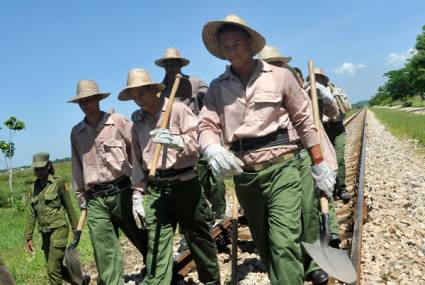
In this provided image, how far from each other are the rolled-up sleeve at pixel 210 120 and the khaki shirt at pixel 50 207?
2.98 meters

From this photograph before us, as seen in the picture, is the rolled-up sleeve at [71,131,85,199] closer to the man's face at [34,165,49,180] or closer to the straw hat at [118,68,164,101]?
the man's face at [34,165,49,180]

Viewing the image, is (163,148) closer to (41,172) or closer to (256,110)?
(256,110)

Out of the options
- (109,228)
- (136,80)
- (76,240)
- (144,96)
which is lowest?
(76,240)

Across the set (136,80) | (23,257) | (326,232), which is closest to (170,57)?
(136,80)

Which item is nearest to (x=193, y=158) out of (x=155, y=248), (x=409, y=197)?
(x=155, y=248)

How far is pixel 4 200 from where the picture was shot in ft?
69.7

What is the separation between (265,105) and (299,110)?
28cm

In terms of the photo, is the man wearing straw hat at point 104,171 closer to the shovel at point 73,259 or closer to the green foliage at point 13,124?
the shovel at point 73,259

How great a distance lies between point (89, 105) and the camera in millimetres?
5000

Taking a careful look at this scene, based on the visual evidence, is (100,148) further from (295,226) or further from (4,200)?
(4,200)

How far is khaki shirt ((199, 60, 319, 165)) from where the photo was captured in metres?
3.33

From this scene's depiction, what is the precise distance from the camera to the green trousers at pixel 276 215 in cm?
320

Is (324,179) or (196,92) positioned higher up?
(196,92)

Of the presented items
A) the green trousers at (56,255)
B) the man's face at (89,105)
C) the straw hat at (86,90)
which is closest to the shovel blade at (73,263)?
the green trousers at (56,255)
